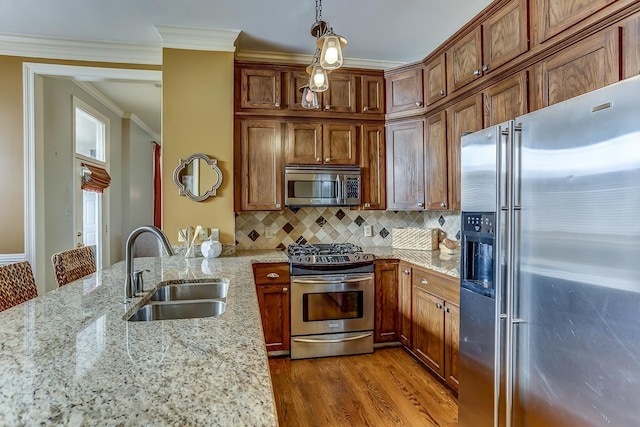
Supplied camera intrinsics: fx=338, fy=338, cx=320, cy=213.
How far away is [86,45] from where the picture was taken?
3.11 metres

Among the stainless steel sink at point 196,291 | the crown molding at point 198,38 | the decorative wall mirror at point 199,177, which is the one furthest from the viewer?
the decorative wall mirror at point 199,177

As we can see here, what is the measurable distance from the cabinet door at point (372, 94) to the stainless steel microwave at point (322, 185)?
1.93 feet

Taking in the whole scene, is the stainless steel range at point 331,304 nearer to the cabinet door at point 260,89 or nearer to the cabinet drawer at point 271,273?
the cabinet drawer at point 271,273

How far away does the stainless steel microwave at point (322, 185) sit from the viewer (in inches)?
124

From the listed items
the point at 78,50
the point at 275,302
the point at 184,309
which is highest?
the point at 78,50

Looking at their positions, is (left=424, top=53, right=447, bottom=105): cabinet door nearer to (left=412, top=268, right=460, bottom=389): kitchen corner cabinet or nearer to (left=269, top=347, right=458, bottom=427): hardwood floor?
(left=412, top=268, right=460, bottom=389): kitchen corner cabinet

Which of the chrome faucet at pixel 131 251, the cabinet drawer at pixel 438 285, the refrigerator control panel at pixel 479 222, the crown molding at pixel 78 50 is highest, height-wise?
the crown molding at pixel 78 50

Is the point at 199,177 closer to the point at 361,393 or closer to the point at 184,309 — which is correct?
the point at 184,309

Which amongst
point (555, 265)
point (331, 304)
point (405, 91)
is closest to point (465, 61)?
point (405, 91)

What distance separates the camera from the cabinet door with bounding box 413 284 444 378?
2.40 m

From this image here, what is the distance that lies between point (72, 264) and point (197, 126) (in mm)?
1469

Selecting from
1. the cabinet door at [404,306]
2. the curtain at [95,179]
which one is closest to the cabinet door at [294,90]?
the cabinet door at [404,306]

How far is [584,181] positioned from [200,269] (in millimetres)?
2113

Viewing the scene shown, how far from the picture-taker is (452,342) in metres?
2.26
